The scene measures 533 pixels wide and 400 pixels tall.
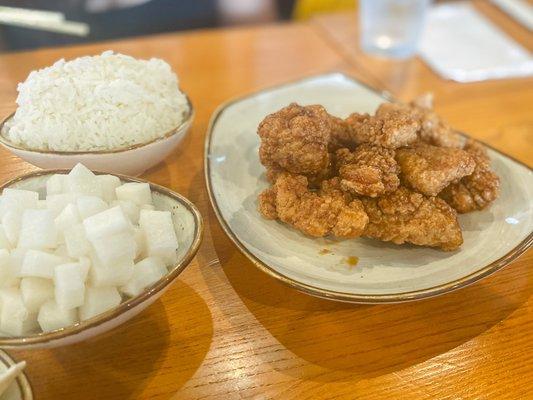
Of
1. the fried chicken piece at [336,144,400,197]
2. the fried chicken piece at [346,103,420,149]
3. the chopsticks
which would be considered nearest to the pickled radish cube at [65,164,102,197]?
the fried chicken piece at [336,144,400,197]

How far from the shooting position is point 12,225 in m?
1.07

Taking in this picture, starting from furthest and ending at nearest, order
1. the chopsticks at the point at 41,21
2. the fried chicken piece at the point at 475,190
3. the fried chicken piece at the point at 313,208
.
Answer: the chopsticks at the point at 41,21, the fried chicken piece at the point at 475,190, the fried chicken piece at the point at 313,208

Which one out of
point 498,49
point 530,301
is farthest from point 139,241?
point 498,49

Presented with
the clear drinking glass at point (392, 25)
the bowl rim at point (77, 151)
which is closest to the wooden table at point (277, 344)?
the bowl rim at point (77, 151)

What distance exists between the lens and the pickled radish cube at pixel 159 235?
3.59ft

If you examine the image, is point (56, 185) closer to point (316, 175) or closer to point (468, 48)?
point (316, 175)

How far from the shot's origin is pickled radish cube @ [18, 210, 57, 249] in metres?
1.02

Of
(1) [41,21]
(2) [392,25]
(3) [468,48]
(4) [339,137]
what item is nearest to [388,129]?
(4) [339,137]

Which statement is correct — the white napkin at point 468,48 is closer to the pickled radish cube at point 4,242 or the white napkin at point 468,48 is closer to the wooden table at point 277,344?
the wooden table at point 277,344

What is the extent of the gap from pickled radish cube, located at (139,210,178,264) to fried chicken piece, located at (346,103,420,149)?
0.60 m

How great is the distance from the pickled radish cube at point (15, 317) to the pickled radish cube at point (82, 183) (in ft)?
0.89

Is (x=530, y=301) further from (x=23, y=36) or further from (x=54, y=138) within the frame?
(x=23, y=36)

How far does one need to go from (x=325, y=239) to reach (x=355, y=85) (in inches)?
32.0

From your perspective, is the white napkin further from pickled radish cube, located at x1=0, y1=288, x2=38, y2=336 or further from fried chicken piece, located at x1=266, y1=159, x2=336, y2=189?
pickled radish cube, located at x1=0, y1=288, x2=38, y2=336
